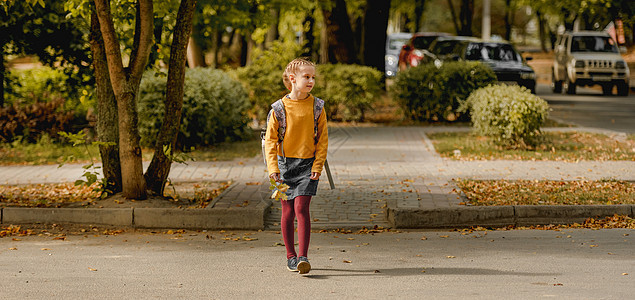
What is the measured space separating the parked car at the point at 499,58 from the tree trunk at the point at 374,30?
1.77m

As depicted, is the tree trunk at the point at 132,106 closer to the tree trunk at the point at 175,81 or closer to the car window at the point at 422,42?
the tree trunk at the point at 175,81

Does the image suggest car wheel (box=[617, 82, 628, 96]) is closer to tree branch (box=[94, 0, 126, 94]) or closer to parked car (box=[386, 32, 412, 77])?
parked car (box=[386, 32, 412, 77])

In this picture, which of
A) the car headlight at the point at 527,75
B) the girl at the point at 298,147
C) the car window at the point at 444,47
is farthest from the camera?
the car window at the point at 444,47

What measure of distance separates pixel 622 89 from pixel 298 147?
23624 millimetres

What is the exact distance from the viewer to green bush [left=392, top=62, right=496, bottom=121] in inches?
707

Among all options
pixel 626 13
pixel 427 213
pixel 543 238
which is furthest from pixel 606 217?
pixel 626 13

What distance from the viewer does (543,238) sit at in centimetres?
764

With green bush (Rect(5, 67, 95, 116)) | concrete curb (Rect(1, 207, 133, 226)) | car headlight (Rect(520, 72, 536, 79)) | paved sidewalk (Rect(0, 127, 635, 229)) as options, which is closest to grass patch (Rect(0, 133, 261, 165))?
paved sidewalk (Rect(0, 127, 635, 229))

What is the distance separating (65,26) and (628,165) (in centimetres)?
970

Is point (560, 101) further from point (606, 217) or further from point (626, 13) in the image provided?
point (606, 217)

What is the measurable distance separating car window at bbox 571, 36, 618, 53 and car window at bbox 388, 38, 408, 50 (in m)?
11.2

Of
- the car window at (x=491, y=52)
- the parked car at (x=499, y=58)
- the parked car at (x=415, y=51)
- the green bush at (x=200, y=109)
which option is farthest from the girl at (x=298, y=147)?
the parked car at (x=415, y=51)

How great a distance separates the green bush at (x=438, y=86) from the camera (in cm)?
1797

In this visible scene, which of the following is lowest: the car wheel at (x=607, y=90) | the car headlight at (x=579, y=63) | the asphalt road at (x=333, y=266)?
the car wheel at (x=607, y=90)
